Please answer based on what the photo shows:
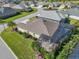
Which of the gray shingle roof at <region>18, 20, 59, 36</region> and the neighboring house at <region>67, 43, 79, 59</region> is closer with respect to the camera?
the neighboring house at <region>67, 43, 79, 59</region>

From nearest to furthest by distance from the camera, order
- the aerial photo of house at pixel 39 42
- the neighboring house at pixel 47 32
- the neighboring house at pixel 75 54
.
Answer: the aerial photo of house at pixel 39 42
the neighboring house at pixel 75 54
the neighboring house at pixel 47 32

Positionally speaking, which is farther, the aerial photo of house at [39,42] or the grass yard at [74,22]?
the grass yard at [74,22]

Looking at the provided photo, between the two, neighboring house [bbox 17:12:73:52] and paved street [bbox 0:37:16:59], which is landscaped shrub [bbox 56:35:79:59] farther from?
paved street [bbox 0:37:16:59]

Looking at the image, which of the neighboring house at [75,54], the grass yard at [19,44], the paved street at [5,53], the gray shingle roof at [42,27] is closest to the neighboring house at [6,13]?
the grass yard at [19,44]

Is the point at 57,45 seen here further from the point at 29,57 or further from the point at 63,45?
the point at 29,57

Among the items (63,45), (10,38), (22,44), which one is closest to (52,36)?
(63,45)

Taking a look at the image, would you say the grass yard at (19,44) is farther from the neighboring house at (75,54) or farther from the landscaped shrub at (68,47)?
the neighboring house at (75,54)

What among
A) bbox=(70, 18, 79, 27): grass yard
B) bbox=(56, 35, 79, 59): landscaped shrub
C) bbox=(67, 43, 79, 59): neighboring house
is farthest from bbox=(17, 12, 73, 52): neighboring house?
bbox=(70, 18, 79, 27): grass yard

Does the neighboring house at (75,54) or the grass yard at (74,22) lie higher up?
the neighboring house at (75,54)

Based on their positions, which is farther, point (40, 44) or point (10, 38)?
point (10, 38)
